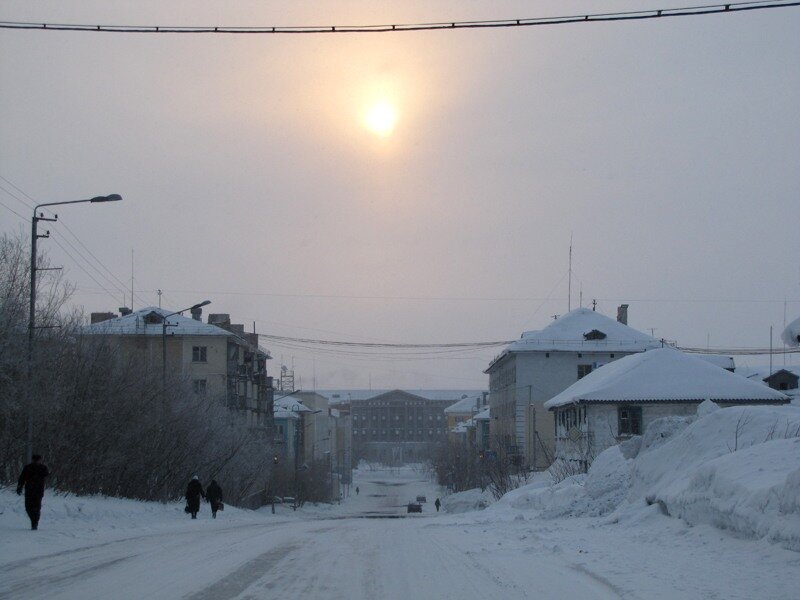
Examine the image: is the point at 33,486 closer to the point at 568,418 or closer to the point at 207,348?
the point at 568,418

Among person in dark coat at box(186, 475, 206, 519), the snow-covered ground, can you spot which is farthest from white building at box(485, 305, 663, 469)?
the snow-covered ground

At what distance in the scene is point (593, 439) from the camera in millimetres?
45312

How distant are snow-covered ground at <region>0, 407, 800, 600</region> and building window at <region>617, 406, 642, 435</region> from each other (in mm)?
24129

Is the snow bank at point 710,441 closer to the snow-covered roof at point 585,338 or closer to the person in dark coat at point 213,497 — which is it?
the person in dark coat at point 213,497

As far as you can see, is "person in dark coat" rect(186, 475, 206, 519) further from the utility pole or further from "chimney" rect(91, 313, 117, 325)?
"chimney" rect(91, 313, 117, 325)

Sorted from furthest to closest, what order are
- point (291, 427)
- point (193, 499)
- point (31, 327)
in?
1. point (291, 427)
2. point (193, 499)
3. point (31, 327)

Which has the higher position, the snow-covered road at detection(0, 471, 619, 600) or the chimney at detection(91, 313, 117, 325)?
the chimney at detection(91, 313, 117, 325)

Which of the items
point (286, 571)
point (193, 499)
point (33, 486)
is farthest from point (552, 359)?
point (286, 571)

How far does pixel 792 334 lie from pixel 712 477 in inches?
129

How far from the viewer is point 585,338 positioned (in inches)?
2923

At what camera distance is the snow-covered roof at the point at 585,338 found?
73938 millimetres

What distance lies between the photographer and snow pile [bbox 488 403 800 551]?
12.0 meters

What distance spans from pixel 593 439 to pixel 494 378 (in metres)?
48.8

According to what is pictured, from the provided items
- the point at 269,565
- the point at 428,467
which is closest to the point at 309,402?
the point at 428,467
